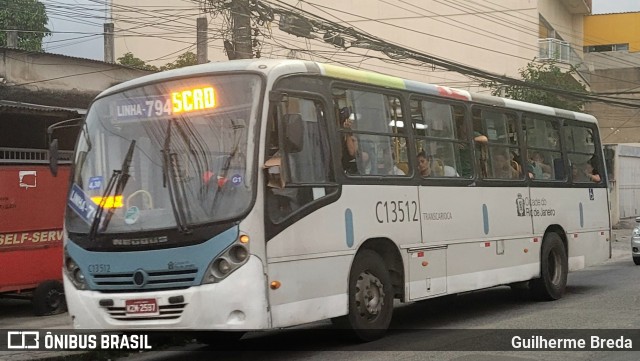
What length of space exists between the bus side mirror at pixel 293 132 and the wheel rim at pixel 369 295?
1847 mm

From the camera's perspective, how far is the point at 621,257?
22.8m

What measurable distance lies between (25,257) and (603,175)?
9.91m

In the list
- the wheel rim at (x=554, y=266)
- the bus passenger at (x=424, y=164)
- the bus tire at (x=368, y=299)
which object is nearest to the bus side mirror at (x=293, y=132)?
the bus tire at (x=368, y=299)

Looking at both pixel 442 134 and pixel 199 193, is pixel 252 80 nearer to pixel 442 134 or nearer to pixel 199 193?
pixel 199 193

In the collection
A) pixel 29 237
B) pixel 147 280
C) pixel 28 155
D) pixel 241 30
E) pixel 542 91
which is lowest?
pixel 147 280

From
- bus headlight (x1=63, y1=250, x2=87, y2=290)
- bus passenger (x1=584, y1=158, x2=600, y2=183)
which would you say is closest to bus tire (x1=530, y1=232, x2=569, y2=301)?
bus passenger (x1=584, y1=158, x2=600, y2=183)

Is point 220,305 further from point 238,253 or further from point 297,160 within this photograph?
point 297,160

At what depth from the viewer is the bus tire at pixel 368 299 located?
8953mm

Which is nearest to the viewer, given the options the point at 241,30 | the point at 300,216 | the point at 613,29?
the point at 300,216

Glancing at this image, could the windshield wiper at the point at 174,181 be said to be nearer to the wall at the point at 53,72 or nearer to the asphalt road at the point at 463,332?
the asphalt road at the point at 463,332

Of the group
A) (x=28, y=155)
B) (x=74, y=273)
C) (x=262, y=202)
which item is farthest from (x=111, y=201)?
(x=28, y=155)

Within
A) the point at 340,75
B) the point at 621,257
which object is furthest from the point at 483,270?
the point at 621,257

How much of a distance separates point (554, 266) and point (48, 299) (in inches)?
309

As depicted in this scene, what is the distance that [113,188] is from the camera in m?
8.20
